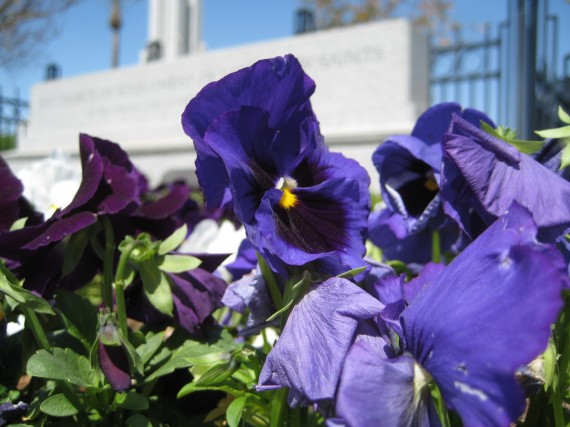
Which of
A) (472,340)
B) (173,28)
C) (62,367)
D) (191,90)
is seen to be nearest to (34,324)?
(62,367)

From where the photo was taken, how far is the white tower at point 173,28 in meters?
11.7

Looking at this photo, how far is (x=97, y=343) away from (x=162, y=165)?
30.4 feet

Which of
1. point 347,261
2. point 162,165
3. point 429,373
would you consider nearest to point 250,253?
point 347,261

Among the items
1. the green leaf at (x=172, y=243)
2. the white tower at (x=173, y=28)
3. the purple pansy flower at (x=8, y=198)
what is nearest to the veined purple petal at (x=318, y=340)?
the green leaf at (x=172, y=243)

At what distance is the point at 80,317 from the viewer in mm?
637

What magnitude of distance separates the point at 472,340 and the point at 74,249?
419 millimetres

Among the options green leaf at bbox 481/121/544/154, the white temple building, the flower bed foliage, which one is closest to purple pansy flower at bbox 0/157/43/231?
the flower bed foliage

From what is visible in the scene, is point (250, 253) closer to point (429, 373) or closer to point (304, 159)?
point (304, 159)

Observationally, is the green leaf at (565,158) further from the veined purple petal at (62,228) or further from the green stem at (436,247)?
the veined purple petal at (62,228)

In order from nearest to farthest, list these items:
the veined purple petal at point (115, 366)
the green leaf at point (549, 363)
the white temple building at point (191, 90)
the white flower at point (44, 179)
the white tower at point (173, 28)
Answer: the green leaf at point (549, 363)
the veined purple petal at point (115, 366)
the white flower at point (44, 179)
the white temple building at point (191, 90)
the white tower at point (173, 28)

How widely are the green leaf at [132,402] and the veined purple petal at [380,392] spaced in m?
0.25

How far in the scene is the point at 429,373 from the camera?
37cm

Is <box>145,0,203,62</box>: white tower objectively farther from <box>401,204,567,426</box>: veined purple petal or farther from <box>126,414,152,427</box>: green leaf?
<box>401,204,567,426</box>: veined purple petal

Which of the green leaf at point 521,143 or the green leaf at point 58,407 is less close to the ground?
the green leaf at point 521,143
